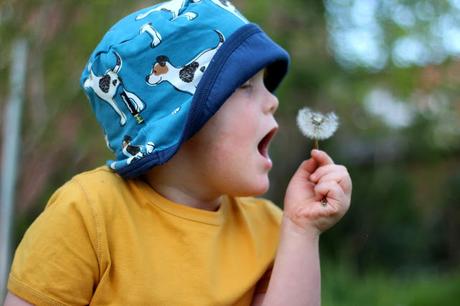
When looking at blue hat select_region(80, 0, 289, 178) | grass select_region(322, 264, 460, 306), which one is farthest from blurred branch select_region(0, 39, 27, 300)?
grass select_region(322, 264, 460, 306)

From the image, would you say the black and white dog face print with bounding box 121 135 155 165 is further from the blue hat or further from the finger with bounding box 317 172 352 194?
the finger with bounding box 317 172 352 194

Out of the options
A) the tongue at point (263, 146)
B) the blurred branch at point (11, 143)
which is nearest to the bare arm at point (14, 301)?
the tongue at point (263, 146)

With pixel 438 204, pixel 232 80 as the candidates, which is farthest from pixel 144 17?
pixel 438 204

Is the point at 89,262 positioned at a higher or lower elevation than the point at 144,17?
lower

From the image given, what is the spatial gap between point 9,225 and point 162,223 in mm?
1576

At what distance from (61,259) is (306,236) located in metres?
0.67

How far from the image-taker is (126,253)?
66.4 inches

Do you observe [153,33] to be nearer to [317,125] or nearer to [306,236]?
[317,125]

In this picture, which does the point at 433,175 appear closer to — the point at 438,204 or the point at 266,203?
the point at 438,204

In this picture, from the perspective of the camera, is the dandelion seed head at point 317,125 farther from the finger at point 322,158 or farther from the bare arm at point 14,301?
the bare arm at point 14,301

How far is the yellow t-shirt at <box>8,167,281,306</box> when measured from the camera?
1620 mm

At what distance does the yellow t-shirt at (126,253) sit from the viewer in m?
1.62

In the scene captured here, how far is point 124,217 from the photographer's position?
5.61ft

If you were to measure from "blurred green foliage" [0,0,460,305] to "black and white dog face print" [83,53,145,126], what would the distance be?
3.77ft
